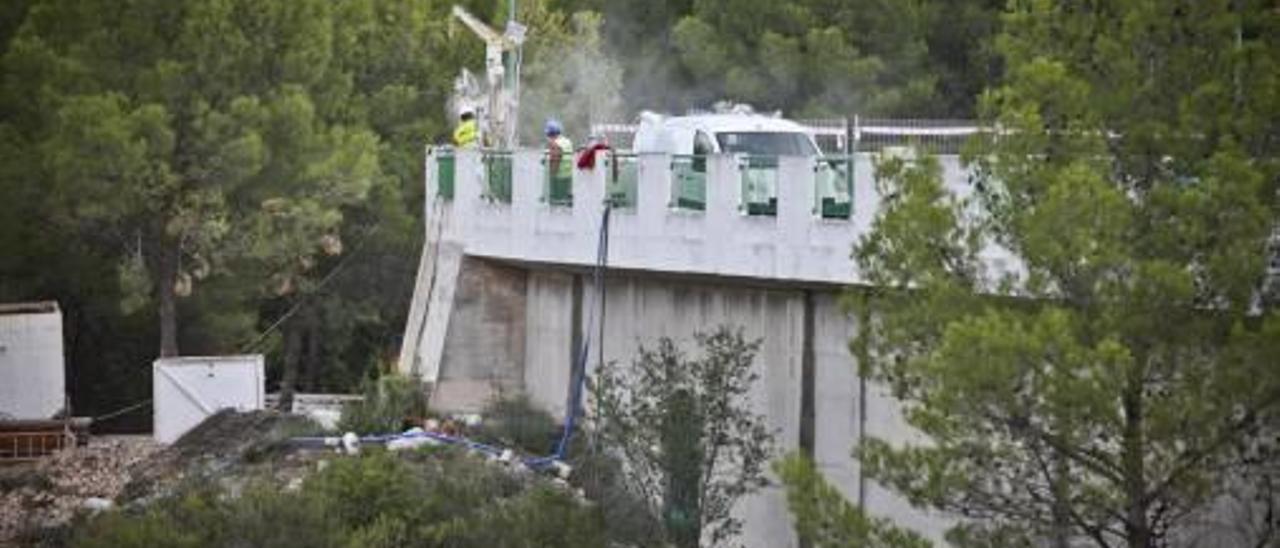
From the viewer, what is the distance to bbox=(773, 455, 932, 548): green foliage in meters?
16.3

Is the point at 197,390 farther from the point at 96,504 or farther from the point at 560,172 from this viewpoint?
the point at 560,172

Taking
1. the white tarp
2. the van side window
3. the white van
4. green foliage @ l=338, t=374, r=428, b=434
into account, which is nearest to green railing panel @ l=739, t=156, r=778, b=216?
the white van

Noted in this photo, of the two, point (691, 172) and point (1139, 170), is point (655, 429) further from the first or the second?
point (1139, 170)

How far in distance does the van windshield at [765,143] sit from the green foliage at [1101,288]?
10.6 m

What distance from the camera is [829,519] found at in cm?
1664

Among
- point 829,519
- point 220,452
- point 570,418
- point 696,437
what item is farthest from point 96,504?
point 829,519

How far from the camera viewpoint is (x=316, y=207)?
3775cm

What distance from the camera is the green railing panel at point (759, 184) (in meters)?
23.7

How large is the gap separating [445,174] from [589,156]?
4727 mm

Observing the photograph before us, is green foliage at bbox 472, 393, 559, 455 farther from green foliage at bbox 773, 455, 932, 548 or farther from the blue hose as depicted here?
green foliage at bbox 773, 455, 932, 548

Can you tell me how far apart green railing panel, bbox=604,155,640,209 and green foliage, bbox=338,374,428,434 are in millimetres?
4074

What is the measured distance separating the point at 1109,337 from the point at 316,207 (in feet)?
78.1

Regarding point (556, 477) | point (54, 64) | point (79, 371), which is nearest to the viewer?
point (556, 477)

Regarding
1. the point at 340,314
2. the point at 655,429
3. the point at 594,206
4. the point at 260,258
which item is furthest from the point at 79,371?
the point at 655,429
